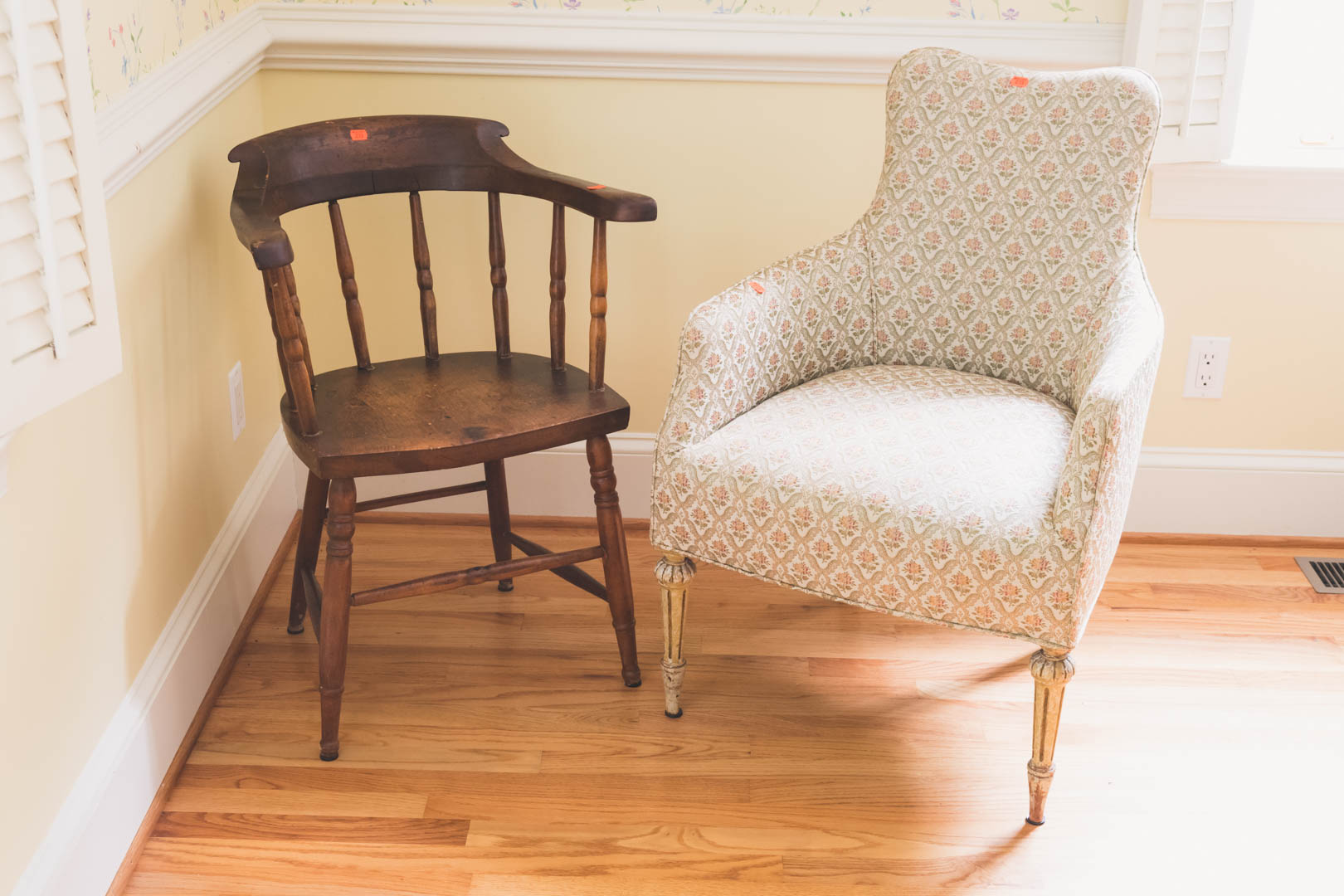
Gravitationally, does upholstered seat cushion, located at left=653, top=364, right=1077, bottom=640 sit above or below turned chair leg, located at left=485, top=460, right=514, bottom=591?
→ above

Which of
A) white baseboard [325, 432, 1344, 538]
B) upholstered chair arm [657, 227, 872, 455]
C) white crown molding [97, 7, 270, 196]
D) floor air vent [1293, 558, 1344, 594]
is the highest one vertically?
white crown molding [97, 7, 270, 196]

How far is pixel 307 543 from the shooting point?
6.19ft

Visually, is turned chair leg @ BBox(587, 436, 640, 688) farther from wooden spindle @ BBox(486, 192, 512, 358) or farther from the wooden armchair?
wooden spindle @ BBox(486, 192, 512, 358)

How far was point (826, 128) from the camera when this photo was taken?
216 cm

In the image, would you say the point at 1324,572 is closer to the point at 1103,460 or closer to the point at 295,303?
the point at 1103,460

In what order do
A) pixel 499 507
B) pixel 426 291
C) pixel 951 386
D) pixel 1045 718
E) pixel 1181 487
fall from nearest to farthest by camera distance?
1. pixel 1045 718
2. pixel 951 386
3. pixel 426 291
4. pixel 499 507
5. pixel 1181 487

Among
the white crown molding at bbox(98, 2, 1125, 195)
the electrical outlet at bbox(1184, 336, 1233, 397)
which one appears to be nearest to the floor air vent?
the electrical outlet at bbox(1184, 336, 1233, 397)

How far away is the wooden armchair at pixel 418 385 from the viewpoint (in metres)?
1.59

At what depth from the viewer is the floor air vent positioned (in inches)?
85.9

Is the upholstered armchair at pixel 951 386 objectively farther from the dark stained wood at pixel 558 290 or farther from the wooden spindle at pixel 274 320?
the wooden spindle at pixel 274 320

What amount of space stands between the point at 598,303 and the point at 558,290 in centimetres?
14

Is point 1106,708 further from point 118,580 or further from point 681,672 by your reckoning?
point 118,580

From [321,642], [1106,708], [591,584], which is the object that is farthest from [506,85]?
[1106,708]

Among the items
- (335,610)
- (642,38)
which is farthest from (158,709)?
(642,38)
